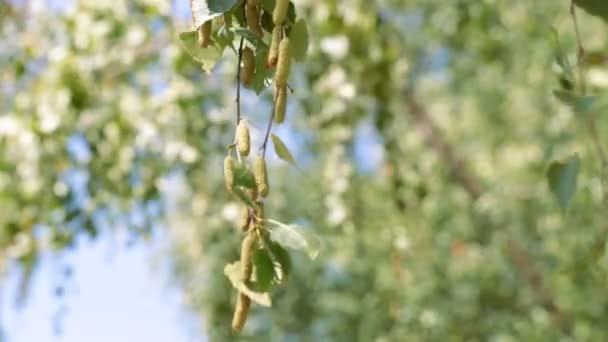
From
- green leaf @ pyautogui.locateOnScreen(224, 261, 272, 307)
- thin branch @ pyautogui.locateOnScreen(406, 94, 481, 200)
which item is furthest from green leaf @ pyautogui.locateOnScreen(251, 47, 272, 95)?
thin branch @ pyautogui.locateOnScreen(406, 94, 481, 200)

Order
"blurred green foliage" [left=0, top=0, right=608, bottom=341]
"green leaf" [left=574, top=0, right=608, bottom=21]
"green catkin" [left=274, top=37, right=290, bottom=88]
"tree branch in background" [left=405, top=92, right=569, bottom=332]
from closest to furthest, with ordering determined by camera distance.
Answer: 1. "green catkin" [left=274, top=37, right=290, bottom=88]
2. "green leaf" [left=574, top=0, right=608, bottom=21]
3. "blurred green foliage" [left=0, top=0, right=608, bottom=341]
4. "tree branch in background" [left=405, top=92, right=569, bottom=332]

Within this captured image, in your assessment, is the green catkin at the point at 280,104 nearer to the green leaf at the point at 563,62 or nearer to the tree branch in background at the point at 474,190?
the green leaf at the point at 563,62

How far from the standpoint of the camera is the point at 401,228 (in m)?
2.24

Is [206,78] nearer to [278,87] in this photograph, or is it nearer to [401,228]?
[401,228]

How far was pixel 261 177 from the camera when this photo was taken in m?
0.58

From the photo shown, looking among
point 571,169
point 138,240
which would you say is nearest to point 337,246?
point 138,240

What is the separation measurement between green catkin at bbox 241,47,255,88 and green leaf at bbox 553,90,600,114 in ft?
0.84

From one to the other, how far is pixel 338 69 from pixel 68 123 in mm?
524

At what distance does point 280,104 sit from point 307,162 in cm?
323

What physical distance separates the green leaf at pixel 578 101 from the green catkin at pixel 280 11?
10.0 inches

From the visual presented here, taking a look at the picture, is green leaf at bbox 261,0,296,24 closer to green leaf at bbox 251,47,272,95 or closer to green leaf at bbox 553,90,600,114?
green leaf at bbox 251,47,272,95

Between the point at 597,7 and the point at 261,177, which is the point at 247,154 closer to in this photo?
the point at 261,177

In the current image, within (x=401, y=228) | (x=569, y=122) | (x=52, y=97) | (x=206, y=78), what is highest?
(x=569, y=122)

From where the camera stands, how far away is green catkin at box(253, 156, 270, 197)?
576 mm
